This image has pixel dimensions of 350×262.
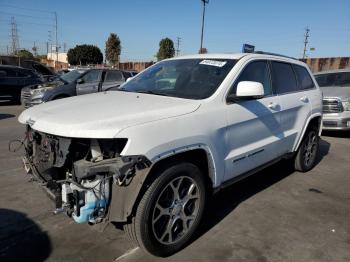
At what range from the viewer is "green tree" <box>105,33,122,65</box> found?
63.8m

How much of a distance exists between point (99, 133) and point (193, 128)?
0.88 metres

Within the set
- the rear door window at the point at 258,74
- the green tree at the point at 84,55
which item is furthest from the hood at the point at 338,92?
Result: the green tree at the point at 84,55

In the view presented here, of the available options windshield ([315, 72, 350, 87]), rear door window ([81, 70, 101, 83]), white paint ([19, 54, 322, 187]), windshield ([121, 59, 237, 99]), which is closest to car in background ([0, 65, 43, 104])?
rear door window ([81, 70, 101, 83])

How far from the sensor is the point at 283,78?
15.6ft

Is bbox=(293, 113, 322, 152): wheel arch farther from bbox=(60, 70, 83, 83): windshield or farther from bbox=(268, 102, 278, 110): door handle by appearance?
bbox=(60, 70, 83, 83): windshield

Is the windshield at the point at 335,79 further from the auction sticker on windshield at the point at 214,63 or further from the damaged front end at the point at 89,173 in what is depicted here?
the damaged front end at the point at 89,173

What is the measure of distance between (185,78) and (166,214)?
1.61m

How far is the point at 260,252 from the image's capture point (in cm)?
324

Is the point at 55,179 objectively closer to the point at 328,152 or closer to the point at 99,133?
the point at 99,133

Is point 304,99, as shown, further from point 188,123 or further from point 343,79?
point 343,79

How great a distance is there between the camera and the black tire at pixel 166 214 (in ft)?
9.14

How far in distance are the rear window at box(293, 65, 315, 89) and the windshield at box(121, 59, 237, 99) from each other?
1749 mm

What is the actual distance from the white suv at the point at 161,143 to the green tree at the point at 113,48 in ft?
204

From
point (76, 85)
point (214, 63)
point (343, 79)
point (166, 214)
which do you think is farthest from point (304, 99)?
point (76, 85)
